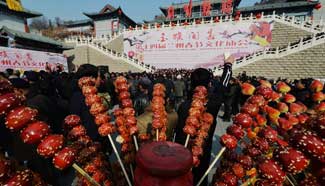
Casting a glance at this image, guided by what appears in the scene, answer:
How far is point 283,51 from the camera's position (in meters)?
18.7

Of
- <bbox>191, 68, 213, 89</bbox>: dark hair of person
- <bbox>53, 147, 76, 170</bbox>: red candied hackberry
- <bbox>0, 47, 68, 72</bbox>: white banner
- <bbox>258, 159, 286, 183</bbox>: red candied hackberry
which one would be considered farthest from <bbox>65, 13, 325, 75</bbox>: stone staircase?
<bbox>53, 147, 76, 170</bbox>: red candied hackberry

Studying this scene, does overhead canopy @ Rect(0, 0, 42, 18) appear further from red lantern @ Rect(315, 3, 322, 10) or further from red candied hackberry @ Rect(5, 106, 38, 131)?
red lantern @ Rect(315, 3, 322, 10)

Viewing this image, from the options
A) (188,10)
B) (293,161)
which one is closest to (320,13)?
(188,10)

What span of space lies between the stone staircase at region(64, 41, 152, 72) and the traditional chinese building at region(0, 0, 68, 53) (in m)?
4.72

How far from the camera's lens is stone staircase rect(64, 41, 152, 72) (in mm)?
25047

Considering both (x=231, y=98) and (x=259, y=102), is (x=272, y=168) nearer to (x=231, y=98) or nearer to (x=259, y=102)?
(x=259, y=102)

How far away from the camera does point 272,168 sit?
77cm

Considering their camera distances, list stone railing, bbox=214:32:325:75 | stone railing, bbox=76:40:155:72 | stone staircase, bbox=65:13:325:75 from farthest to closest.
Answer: stone railing, bbox=76:40:155:72, stone staircase, bbox=65:13:325:75, stone railing, bbox=214:32:325:75

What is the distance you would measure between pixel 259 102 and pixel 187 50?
23830 millimetres

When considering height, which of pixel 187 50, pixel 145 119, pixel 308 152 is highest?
pixel 187 50

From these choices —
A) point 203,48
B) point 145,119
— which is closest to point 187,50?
point 203,48

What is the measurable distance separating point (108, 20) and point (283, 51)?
29.2 meters

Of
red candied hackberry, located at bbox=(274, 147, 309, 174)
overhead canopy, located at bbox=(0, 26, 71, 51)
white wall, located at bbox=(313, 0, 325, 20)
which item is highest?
white wall, located at bbox=(313, 0, 325, 20)

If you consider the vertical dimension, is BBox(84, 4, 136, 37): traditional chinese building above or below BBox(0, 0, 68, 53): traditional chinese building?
above
